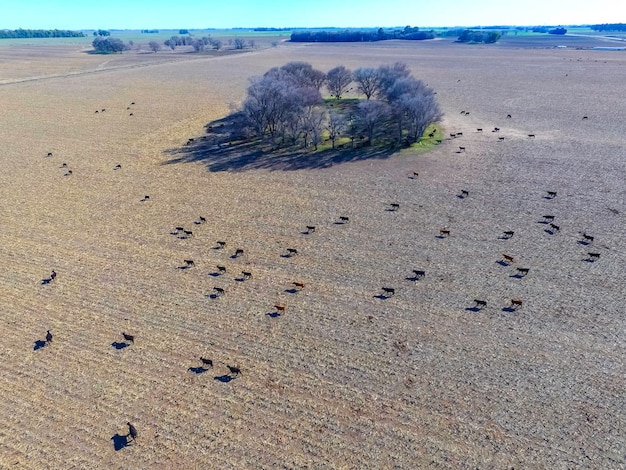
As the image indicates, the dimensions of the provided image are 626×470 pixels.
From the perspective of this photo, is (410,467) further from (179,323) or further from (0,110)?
(0,110)

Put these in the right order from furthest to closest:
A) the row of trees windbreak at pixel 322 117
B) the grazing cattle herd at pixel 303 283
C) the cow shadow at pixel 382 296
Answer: the row of trees windbreak at pixel 322 117 → the cow shadow at pixel 382 296 → the grazing cattle herd at pixel 303 283

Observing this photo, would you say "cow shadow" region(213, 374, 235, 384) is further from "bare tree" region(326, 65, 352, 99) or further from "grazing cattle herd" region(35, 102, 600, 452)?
"bare tree" region(326, 65, 352, 99)

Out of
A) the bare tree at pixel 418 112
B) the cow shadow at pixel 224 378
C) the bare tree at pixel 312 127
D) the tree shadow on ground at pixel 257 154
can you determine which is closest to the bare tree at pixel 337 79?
the bare tree at pixel 418 112

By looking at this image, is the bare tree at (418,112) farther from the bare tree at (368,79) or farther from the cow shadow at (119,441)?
the cow shadow at (119,441)

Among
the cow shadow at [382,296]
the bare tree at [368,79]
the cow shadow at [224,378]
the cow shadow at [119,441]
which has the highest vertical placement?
the bare tree at [368,79]

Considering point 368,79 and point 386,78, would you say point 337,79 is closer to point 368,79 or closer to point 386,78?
point 368,79

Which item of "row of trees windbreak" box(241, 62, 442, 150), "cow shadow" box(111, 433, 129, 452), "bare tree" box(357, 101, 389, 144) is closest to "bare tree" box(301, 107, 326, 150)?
"row of trees windbreak" box(241, 62, 442, 150)
